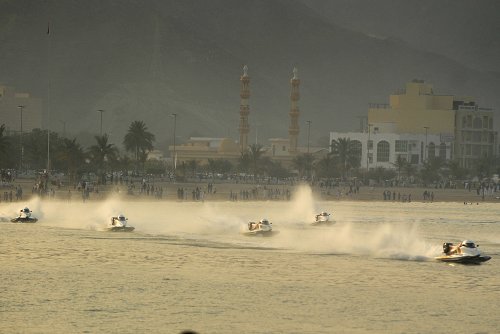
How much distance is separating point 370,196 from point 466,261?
411 ft

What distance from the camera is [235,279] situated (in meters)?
62.0

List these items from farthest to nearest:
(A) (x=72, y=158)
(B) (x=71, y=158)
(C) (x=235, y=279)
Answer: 1. (A) (x=72, y=158)
2. (B) (x=71, y=158)
3. (C) (x=235, y=279)

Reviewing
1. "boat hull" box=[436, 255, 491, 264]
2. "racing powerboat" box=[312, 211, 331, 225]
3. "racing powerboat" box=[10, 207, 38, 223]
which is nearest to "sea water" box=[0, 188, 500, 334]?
"boat hull" box=[436, 255, 491, 264]

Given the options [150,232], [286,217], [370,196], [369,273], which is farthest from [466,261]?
[370,196]

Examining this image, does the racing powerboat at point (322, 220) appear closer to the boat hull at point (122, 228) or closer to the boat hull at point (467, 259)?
the boat hull at point (122, 228)

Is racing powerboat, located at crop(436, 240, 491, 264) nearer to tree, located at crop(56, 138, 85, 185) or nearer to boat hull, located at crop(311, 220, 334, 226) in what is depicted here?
boat hull, located at crop(311, 220, 334, 226)

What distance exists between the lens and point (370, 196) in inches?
7736

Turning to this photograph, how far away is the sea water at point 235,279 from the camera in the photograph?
4844 cm

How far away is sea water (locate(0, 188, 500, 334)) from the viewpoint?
159 feet

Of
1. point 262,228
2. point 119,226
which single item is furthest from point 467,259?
point 119,226

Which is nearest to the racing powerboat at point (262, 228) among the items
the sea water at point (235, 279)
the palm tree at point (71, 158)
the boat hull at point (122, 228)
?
the sea water at point (235, 279)

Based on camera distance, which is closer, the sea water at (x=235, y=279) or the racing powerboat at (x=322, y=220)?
the sea water at (x=235, y=279)

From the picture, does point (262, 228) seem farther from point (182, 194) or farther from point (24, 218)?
point (182, 194)

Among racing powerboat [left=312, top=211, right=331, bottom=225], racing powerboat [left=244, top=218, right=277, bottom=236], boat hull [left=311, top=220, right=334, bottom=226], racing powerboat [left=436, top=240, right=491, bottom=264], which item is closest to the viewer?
racing powerboat [left=436, top=240, right=491, bottom=264]
